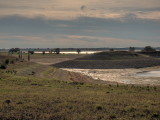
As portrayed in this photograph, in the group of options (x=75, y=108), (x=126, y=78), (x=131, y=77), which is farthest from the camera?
(x=131, y=77)

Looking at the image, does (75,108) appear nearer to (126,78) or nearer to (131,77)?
(126,78)

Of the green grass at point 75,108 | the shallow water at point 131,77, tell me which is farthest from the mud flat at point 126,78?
the green grass at point 75,108

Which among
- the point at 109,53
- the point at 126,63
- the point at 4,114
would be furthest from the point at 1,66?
the point at 109,53

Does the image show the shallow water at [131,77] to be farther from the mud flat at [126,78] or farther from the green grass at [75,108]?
→ the green grass at [75,108]

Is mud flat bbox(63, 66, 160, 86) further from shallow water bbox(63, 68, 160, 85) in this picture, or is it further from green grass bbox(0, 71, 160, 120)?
green grass bbox(0, 71, 160, 120)

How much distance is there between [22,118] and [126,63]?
241ft

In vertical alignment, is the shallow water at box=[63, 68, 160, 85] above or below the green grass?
below

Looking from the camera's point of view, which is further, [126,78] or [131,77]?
[131,77]

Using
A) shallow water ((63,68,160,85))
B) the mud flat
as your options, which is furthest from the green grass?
shallow water ((63,68,160,85))

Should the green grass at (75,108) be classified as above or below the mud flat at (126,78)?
above

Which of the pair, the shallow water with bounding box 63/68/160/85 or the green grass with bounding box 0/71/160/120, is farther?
the shallow water with bounding box 63/68/160/85

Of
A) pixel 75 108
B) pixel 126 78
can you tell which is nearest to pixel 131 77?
pixel 126 78

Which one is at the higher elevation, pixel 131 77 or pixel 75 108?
pixel 75 108

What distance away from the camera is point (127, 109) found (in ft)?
50.8
